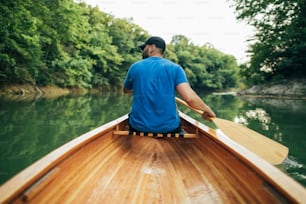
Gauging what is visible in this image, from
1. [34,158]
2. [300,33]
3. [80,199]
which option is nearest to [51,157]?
[80,199]

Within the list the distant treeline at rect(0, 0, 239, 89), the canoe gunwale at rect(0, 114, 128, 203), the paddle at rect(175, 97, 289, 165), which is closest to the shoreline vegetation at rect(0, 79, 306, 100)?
the distant treeline at rect(0, 0, 239, 89)

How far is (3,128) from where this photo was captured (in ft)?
15.6

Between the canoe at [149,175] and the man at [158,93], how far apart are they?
0.31m

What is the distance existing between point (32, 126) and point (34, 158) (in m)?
2.12

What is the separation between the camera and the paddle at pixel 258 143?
2010 mm

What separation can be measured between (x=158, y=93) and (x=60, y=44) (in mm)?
18339

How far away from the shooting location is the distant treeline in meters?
11.7

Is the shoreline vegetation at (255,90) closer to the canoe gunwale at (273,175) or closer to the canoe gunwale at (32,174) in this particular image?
the canoe gunwale at (32,174)

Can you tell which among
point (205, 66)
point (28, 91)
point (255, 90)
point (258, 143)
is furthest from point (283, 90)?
point (205, 66)

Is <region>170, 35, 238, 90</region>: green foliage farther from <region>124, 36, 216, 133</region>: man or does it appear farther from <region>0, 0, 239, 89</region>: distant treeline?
<region>124, 36, 216, 133</region>: man

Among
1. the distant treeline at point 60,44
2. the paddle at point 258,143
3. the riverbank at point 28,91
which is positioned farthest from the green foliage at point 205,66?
the paddle at point 258,143

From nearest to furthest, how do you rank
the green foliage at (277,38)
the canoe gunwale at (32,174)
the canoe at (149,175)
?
the canoe gunwale at (32,174), the canoe at (149,175), the green foliage at (277,38)

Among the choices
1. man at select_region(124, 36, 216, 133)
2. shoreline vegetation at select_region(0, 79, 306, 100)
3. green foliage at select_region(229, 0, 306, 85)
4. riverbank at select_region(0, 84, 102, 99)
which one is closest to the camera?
man at select_region(124, 36, 216, 133)

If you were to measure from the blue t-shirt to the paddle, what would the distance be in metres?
0.70
